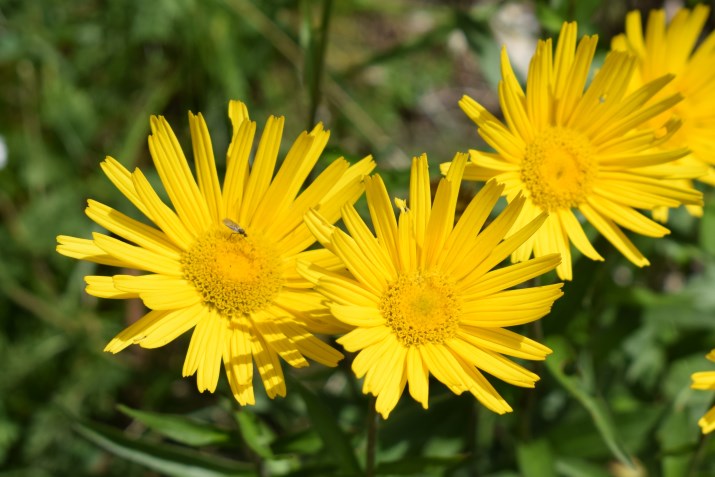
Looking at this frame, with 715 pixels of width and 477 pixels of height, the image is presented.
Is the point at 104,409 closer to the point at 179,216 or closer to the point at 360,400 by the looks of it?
the point at 360,400

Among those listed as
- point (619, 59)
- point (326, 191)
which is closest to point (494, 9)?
point (619, 59)

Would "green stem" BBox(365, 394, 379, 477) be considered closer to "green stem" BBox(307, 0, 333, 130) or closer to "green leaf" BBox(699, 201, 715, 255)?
"green stem" BBox(307, 0, 333, 130)

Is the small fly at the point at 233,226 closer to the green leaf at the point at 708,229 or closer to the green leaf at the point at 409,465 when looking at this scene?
the green leaf at the point at 409,465

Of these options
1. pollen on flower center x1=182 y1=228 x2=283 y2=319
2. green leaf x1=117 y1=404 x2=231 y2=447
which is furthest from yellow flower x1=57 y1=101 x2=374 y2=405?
green leaf x1=117 y1=404 x2=231 y2=447

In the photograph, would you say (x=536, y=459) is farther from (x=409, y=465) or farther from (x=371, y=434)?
(x=371, y=434)

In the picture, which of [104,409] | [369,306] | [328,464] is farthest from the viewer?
[104,409]

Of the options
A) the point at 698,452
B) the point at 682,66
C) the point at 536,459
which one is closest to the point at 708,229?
the point at 682,66
